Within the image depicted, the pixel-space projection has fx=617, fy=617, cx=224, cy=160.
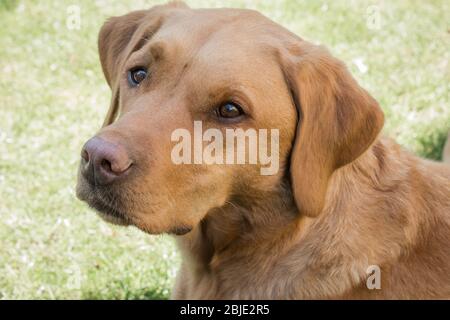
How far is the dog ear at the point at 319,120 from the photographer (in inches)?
127

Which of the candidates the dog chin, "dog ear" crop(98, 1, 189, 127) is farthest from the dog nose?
"dog ear" crop(98, 1, 189, 127)

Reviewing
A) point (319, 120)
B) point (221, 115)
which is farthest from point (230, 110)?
point (319, 120)

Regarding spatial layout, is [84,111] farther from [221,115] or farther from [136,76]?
[221,115]

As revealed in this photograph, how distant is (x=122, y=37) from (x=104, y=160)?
4.73 ft

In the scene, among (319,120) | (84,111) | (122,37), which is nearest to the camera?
(319,120)

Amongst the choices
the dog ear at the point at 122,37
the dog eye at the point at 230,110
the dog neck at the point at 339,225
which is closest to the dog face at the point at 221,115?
the dog eye at the point at 230,110

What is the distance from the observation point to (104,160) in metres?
2.83

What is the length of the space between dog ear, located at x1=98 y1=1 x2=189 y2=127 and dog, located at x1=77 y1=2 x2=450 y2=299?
14cm

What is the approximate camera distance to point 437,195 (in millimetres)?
3549

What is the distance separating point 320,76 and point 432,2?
6.52 meters

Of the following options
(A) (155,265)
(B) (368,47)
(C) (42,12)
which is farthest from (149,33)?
(C) (42,12)

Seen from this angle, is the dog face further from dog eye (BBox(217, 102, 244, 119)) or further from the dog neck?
the dog neck

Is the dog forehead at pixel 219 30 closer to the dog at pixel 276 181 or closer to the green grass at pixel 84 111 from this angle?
the dog at pixel 276 181
